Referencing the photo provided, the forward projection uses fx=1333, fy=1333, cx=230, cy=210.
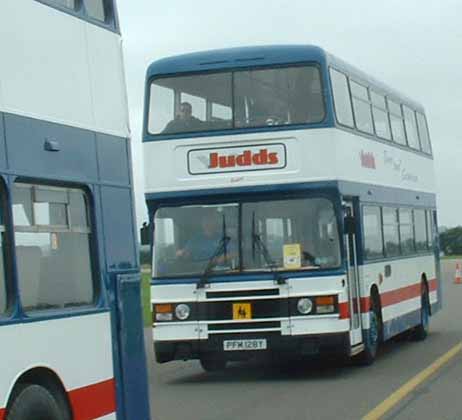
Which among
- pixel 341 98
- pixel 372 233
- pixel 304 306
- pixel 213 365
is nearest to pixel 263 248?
pixel 304 306

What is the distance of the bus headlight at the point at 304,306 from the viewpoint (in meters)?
16.8

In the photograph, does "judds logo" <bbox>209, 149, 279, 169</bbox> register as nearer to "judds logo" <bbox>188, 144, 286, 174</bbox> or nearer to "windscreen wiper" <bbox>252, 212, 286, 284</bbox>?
"judds logo" <bbox>188, 144, 286, 174</bbox>

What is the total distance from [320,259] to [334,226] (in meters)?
0.46

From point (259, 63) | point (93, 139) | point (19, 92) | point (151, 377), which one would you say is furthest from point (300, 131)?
point (19, 92)

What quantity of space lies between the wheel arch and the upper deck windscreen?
8.97 metres

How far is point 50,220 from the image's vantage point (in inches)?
348

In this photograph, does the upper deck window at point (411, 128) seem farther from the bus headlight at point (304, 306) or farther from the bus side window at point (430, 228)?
the bus headlight at point (304, 306)

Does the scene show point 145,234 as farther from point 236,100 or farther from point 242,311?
point 236,100

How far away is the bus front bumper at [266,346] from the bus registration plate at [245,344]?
0.08 ft

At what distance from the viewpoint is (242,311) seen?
55.7 feet

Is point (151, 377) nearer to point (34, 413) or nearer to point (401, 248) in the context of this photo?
point (401, 248)

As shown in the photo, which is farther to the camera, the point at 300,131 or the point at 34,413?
the point at 300,131

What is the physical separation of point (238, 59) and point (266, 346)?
3770 millimetres

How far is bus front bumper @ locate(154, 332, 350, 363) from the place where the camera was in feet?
55.2
